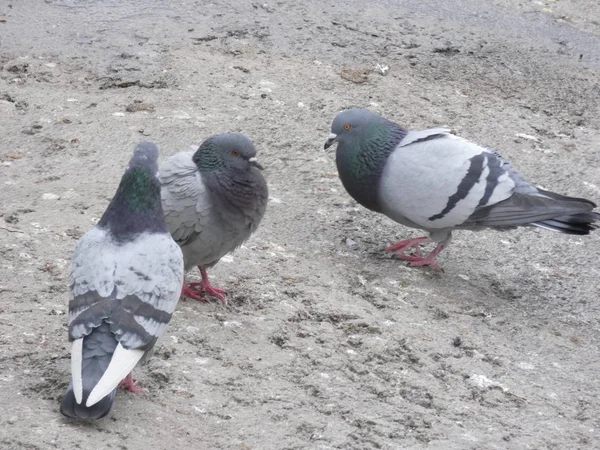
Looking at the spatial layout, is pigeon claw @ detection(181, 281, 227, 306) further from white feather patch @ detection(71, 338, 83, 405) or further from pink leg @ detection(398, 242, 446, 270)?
white feather patch @ detection(71, 338, 83, 405)

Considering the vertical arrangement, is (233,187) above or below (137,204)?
below

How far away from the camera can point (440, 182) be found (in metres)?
5.91

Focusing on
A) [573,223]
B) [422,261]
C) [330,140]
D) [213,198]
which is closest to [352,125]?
[330,140]

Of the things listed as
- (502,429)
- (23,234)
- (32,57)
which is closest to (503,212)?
(502,429)

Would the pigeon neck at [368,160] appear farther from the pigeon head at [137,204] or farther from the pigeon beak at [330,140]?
the pigeon head at [137,204]

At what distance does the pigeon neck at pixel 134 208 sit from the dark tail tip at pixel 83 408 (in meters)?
0.77

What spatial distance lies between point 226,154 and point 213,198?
268 mm

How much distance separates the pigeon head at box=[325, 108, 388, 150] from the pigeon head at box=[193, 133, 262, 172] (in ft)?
3.52

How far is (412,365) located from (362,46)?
4273 mm

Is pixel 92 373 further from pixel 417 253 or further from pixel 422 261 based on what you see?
pixel 417 253

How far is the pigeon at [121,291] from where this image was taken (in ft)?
11.9

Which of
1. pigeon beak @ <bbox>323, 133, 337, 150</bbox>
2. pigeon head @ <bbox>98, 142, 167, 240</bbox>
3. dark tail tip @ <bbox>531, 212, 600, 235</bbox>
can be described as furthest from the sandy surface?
pigeon head @ <bbox>98, 142, 167, 240</bbox>

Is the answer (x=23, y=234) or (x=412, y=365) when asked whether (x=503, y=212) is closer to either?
(x=412, y=365)

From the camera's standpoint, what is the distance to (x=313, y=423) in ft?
13.5
